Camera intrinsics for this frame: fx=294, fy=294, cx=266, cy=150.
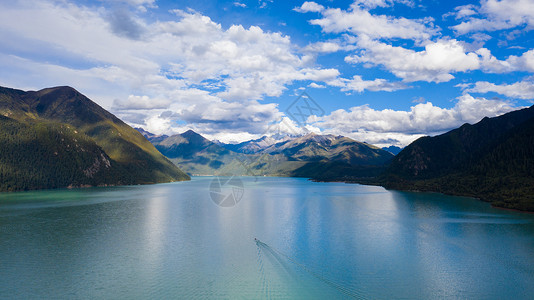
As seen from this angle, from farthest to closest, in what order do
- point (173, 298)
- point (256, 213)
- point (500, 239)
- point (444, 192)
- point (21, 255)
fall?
point (444, 192), point (256, 213), point (500, 239), point (21, 255), point (173, 298)

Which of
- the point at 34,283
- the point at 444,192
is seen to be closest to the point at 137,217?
the point at 34,283

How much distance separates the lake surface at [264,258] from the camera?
37844 mm

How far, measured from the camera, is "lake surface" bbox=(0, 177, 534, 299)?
37844 mm

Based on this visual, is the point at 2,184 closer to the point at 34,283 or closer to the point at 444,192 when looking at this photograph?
the point at 34,283

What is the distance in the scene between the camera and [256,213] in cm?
10550

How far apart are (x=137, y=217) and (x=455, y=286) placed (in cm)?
8432

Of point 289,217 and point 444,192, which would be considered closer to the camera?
point 289,217

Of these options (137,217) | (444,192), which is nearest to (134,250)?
(137,217)

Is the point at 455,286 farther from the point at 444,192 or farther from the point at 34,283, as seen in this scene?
the point at 444,192

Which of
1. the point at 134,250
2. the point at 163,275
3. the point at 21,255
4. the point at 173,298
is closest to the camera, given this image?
the point at 173,298

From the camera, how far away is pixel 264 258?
169 feet

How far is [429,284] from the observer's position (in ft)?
130

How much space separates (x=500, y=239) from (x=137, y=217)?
95.7 meters

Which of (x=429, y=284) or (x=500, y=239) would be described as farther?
(x=500, y=239)
